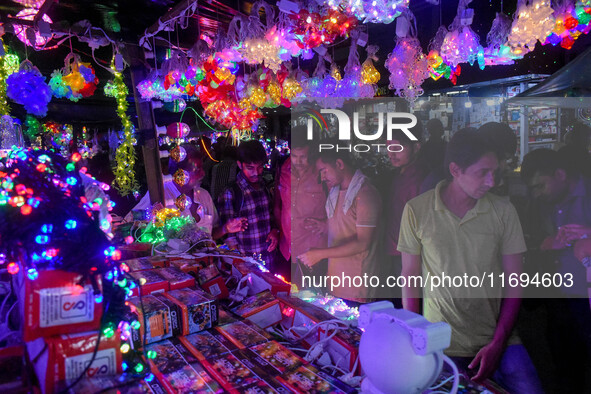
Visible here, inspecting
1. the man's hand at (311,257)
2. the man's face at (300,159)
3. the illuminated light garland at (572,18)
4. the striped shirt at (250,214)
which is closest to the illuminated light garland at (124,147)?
the striped shirt at (250,214)

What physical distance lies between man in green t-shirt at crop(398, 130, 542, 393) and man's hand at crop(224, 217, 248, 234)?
1498mm

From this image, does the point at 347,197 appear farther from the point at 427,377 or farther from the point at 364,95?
the point at 427,377

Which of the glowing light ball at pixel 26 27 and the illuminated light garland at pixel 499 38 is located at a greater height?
the glowing light ball at pixel 26 27

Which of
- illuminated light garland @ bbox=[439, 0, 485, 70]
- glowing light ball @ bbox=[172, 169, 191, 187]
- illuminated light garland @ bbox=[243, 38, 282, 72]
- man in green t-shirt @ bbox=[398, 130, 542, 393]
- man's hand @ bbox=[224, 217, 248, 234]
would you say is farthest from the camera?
glowing light ball @ bbox=[172, 169, 191, 187]

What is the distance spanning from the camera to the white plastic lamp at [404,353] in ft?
3.02

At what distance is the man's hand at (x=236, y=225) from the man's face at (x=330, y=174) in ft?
2.77

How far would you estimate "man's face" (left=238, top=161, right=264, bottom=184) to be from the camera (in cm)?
327

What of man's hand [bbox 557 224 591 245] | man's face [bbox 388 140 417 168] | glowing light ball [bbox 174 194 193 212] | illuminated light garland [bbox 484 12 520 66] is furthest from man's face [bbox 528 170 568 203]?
glowing light ball [bbox 174 194 193 212]

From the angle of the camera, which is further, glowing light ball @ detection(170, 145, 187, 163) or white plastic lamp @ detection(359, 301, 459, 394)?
glowing light ball @ detection(170, 145, 187, 163)

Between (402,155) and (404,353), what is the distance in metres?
1.82

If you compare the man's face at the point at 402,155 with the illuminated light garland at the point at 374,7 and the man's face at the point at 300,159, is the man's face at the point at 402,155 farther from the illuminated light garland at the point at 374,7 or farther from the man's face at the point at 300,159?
the illuminated light garland at the point at 374,7

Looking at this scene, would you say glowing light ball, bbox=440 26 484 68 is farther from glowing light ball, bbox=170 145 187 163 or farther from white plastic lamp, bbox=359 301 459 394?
glowing light ball, bbox=170 145 187 163

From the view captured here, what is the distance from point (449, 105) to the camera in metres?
2.64

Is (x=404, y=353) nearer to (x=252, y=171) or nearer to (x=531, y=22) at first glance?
(x=531, y=22)
